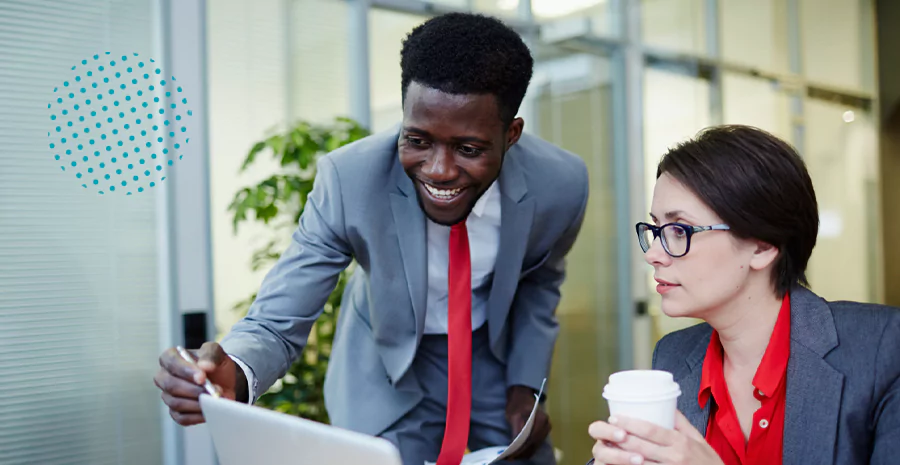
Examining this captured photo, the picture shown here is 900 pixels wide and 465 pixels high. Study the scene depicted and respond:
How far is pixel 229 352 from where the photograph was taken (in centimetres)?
149

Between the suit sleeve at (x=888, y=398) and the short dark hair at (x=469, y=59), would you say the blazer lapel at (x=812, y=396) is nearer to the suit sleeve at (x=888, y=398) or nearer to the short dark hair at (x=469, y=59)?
the suit sleeve at (x=888, y=398)

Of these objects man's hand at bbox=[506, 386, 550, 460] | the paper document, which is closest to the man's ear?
the paper document

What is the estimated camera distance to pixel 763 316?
4.81ft

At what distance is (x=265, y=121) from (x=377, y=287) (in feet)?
5.25

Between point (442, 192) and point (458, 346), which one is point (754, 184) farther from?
point (458, 346)

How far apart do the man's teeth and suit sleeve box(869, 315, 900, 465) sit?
83 centimetres

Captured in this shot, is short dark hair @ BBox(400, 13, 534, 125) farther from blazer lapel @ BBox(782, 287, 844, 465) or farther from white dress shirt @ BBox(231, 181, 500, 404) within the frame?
blazer lapel @ BBox(782, 287, 844, 465)

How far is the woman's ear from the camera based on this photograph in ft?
4.76

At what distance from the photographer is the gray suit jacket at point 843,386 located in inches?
51.3

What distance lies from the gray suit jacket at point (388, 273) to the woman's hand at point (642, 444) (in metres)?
0.82

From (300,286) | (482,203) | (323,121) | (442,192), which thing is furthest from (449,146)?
(323,121)

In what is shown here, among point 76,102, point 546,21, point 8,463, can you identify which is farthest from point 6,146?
point 546,21

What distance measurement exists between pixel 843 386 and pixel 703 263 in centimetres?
31

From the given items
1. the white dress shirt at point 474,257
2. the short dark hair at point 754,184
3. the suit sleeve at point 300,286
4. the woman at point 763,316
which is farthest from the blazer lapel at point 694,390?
the suit sleeve at point 300,286
